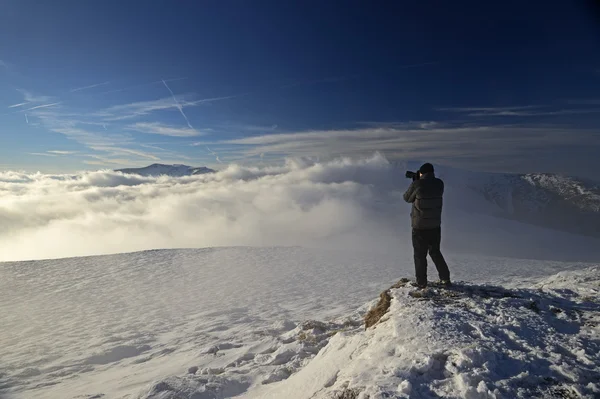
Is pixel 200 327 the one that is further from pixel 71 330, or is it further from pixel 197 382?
pixel 197 382

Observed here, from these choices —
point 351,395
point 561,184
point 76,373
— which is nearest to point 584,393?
point 351,395

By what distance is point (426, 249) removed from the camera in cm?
662

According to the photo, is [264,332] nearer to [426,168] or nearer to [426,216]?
[426,216]

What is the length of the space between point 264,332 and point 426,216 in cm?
511

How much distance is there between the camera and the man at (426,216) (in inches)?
247

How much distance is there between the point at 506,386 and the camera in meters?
3.20

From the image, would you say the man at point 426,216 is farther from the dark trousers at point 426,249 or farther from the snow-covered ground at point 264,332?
the snow-covered ground at point 264,332

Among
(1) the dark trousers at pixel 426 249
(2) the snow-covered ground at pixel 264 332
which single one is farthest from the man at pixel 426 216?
(2) the snow-covered ground at pixel 264 332

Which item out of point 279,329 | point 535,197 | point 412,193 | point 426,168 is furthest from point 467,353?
point 535,197

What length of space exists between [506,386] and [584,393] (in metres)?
0.64

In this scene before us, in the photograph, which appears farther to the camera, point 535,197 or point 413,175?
point 535,197

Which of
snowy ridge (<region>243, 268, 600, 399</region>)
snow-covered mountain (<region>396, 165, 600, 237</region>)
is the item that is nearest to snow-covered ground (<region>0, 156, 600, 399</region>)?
snowy ridge (<region>243, 268, 600, 399</region>)

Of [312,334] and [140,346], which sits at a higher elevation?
[312,334]

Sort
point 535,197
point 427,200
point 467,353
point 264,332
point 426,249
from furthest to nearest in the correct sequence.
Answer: point 535,197 → point 264,332 → point 426,249 → point 427,200 → point 467,353
